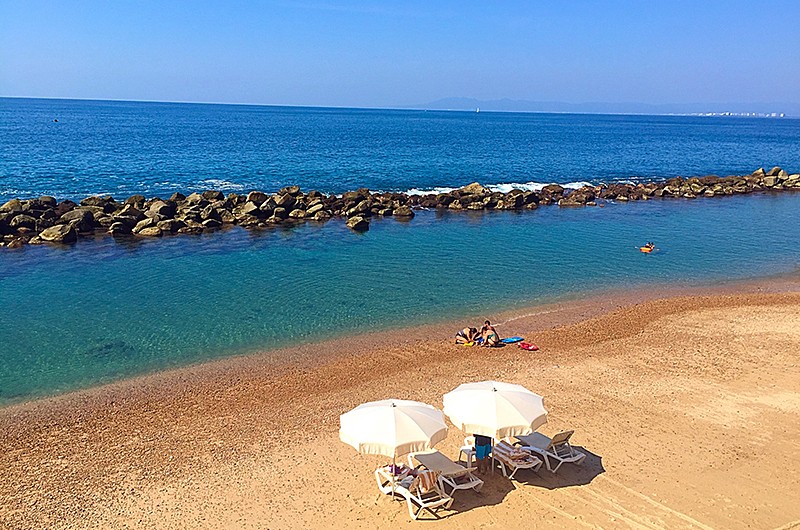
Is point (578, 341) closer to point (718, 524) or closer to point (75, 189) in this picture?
point (718, 524)

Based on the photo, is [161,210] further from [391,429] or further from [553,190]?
[553,190]

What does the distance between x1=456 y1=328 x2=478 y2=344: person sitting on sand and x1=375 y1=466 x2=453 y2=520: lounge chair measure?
899cm

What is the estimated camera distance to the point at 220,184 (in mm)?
57000

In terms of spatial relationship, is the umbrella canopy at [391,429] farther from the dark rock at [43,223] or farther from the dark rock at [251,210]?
the dark rock at [43,223]

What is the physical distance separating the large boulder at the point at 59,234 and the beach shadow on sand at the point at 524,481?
106 ft

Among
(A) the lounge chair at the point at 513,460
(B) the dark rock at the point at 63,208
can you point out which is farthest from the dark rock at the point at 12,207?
(A) the lounge chair at the point at 513,460

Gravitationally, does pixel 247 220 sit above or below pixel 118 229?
above

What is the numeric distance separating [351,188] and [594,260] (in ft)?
97.9

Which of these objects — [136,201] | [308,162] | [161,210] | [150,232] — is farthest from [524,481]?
[308,162]

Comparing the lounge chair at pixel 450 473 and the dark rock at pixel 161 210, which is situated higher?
the dark rock at pixel 161 210

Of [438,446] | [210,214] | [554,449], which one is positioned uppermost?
[210,214]

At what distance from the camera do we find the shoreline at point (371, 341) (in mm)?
17312

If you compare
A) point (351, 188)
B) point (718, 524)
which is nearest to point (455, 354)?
point (718, 524)

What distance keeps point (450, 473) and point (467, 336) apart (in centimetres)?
914
